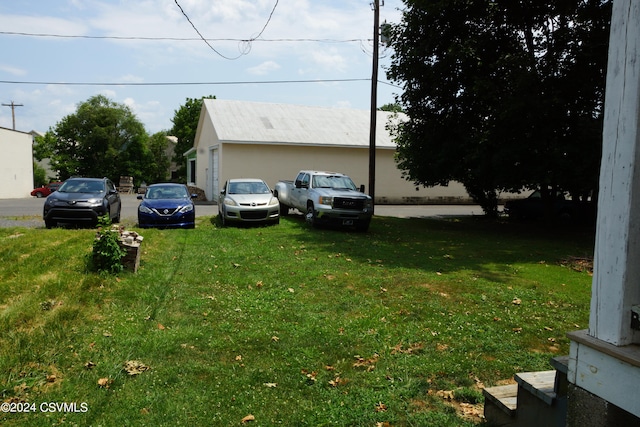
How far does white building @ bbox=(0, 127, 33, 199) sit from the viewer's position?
35.0m

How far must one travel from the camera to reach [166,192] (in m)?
15.6

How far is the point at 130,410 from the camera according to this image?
12.0 ft

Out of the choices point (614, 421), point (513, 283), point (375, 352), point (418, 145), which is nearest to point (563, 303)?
point (513, 283)

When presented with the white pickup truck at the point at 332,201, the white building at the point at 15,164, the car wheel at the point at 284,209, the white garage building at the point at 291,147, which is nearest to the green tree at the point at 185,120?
the white building at the point at 15,164

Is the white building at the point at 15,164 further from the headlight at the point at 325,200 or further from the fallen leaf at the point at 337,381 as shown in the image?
the fallen leaf at the point at 337,381

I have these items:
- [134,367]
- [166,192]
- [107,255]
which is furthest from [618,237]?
[166,192]

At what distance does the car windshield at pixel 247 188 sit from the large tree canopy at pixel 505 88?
5.75m

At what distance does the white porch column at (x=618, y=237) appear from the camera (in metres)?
2.33

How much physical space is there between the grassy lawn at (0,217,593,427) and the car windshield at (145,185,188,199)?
17.3 feet

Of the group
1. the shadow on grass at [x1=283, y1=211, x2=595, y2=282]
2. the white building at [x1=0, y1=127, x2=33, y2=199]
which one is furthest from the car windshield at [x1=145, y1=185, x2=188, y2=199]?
the white building at [x1=0, y1=127, x2=33, y2=199]

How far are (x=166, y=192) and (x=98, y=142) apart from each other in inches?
1524

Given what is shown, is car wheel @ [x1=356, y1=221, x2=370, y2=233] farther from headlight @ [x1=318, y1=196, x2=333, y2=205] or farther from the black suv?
the black suv

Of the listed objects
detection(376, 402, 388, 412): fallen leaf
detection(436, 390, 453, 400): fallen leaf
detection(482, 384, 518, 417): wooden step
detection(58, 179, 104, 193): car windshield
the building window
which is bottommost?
detection(376, 402, 388, 412): fallen leaf

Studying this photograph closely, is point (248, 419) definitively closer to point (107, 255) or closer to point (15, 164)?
point (107, 255)
